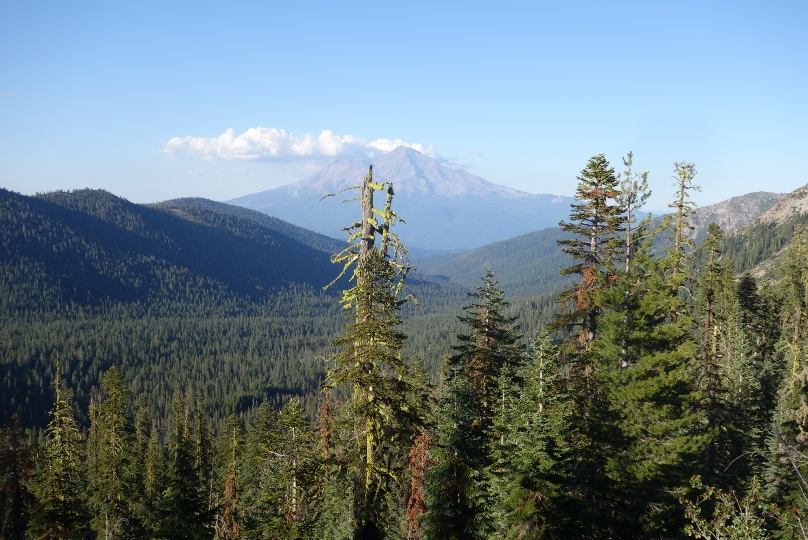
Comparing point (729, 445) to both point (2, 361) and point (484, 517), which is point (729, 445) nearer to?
point (484, 517)

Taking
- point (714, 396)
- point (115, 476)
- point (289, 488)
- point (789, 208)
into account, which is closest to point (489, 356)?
point (289, 488)

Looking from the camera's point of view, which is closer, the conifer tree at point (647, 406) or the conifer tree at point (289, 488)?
the conifer tree at point (647, 406)

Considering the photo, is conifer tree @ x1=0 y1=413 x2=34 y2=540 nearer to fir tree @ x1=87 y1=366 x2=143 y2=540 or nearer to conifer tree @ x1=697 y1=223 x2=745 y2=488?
fir tree @ x1=87 y1=366 x2=143 y2=540

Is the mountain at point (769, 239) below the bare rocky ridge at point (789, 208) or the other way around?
below

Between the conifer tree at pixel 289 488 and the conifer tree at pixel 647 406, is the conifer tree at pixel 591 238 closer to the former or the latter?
the conifer tree at pixel 647 406

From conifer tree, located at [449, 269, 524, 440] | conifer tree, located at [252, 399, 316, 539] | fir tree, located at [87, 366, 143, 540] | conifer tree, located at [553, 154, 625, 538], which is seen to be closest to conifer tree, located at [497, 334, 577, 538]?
conifer tree, located at [553, 154, 625, 538]

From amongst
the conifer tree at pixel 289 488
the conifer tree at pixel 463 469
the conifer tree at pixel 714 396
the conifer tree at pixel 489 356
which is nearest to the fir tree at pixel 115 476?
the conifer tree at pixel 289 488

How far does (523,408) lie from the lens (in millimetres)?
15977

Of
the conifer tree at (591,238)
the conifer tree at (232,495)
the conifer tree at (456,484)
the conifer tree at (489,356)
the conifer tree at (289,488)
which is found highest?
the conifer tree at (591,238)

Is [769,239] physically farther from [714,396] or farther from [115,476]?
[115,476]

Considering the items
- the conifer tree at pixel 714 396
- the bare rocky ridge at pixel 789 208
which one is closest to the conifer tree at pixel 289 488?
the conifer tree at pixel 714 396

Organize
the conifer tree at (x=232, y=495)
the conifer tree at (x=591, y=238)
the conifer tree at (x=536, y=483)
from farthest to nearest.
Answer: the conifer tree at (x=232, y=495) → the conifer tree at (x=591, y=238) → the conifer tree at (x=536, y=483)

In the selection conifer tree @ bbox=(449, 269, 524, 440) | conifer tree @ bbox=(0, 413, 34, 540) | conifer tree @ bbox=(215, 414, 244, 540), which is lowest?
conifer tree @ bbox=(215, 414, 244, 540)

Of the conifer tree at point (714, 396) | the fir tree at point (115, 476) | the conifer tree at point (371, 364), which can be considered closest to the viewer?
the conifer tree at point (371, 364)
